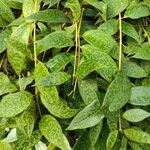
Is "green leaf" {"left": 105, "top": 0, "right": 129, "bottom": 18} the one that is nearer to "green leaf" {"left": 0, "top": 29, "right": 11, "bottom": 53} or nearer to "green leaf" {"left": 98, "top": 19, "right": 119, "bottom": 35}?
"green leaf" {"left": 98, "top": 19, "right": 119, "bottom": 35}

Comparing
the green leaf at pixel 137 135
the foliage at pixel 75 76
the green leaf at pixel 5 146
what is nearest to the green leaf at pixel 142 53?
the foliage at pixel 75 76

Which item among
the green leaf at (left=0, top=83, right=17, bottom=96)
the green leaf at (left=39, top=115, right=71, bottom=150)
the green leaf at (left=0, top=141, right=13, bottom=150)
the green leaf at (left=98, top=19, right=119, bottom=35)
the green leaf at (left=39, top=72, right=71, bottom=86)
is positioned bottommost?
the green leaf at (left=0, top=141, right=13, bottom=150)

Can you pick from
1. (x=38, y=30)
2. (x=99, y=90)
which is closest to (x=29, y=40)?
(x=38, y=30)

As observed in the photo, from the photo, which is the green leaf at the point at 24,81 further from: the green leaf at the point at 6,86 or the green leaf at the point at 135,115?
the green leaf at the point at 135,115

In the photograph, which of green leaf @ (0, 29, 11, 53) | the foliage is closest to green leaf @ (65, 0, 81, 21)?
the foliage

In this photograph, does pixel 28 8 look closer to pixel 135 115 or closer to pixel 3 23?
pixel 3 23

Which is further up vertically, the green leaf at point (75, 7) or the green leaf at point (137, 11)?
the green leaf at point (75, 7)
